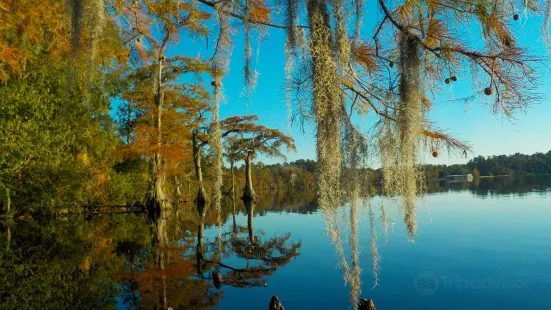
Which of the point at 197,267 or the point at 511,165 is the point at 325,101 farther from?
the point at 511,165

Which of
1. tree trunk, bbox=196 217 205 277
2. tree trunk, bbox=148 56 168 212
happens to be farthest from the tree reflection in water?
tree trunk, bbox=148 56 168 212

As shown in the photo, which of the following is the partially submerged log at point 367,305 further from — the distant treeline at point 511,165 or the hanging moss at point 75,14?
the distant treeline at point 511,165

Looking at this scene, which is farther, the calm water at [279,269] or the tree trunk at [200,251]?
the tree trunk at [200,251]

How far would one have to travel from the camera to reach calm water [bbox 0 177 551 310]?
156 inches

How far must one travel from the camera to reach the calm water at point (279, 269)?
13.0ft

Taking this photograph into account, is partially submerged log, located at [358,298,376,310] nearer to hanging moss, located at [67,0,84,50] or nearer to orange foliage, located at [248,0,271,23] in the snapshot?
orange foliage, located at [248,0,271,23]

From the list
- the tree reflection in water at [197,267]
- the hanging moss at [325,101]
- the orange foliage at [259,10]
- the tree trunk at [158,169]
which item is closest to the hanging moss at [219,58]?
the orange foliage at [259,10]

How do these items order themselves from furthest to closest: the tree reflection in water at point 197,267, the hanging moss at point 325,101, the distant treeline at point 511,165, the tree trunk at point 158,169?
the distant treeline at point 511,165
the tree trunk at point 158,169
the tree reflection in water at point 197,267
the hanging moss at point 325,101

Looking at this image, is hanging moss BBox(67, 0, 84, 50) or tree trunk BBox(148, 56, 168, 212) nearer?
hanging moss BBox(67, 0, 84, 50)

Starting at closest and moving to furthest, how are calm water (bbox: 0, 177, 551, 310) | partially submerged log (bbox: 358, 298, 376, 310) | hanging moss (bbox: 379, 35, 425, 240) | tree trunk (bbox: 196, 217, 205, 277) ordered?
1. hanging moss (bbox: 379, 35, 425, 240)
2. partially submerged log (bbox: 358, 298, 376, 310)
3. calm water (bbox: 0, 177, 551, 310)
4. tree trunk (bbox: 196, 217, 205, 277)

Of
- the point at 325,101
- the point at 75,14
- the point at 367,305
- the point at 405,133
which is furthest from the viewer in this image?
the point at 367,305

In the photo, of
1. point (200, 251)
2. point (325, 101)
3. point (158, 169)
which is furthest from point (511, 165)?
point (325, 101)

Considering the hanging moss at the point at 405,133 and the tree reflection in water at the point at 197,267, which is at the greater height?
the hanging moss at the point at 405,133

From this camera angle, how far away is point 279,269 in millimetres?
5621
